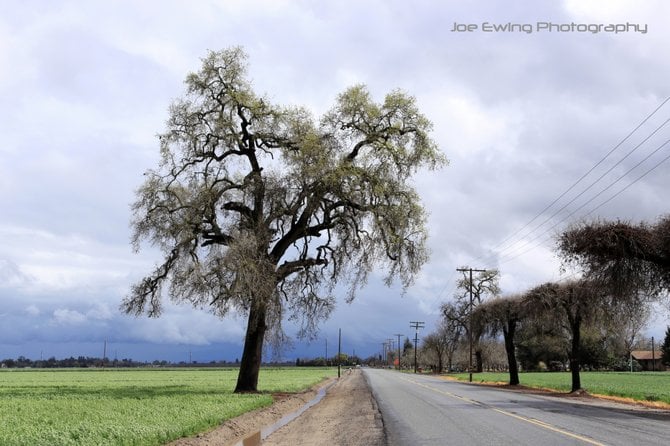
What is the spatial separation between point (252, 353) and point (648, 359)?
14290 centimetres

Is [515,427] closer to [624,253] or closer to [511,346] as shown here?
[624,253]

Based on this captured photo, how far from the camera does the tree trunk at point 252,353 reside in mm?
28641

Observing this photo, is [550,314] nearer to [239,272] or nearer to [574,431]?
[239,272]

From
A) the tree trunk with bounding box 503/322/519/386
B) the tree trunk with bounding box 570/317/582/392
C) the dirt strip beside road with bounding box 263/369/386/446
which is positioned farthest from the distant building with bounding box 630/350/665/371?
the dirt strip beside road with bounding box 263/369/386/446

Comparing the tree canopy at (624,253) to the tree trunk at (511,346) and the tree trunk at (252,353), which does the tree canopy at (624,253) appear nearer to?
the tree trunk at (252,353)

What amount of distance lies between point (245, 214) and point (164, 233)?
383cm

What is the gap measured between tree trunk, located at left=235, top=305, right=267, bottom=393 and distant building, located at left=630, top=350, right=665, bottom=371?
127m

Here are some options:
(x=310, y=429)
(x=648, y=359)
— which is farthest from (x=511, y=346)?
(x=648, y=359)

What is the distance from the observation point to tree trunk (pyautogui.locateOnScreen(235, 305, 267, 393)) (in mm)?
28641

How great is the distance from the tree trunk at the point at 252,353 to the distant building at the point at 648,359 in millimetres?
126622

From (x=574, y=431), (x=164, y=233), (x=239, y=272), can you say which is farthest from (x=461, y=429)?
(x=164, y=233)

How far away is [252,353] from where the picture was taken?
29.6 m

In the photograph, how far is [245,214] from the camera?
29.4m

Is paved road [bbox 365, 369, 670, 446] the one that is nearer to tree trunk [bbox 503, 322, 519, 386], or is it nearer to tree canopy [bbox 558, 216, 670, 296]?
tree canopy [bbox 558, 216, 670, 296]
